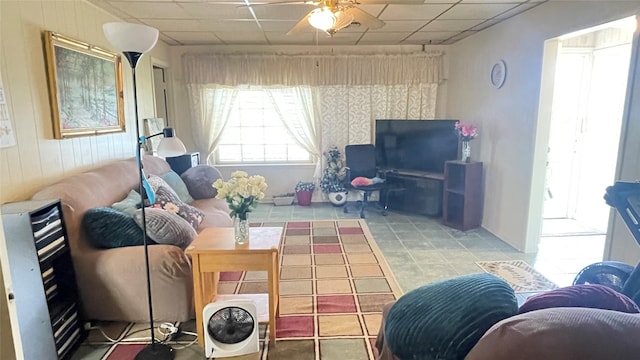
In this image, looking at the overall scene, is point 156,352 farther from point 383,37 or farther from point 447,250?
point 383,37

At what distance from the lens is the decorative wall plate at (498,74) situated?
4.04 meters

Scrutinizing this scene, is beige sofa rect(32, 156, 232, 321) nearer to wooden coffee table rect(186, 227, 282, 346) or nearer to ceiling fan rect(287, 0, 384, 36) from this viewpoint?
wooden coffee table rect(186, 227, 282, 346)

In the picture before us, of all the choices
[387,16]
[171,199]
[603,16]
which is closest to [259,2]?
[387,16]

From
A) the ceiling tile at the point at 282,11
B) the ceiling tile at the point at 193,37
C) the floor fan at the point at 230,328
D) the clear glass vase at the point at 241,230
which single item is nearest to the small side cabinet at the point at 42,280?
the floor fan at the point at 230,328

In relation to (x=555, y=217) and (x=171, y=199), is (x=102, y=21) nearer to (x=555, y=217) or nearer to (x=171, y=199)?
(x=171, y=199)

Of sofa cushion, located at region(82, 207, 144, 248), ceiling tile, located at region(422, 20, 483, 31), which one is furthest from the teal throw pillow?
ceiling tile, located at region(422, 20, 483, 31)

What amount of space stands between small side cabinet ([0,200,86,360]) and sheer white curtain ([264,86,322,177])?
3739 millimetres

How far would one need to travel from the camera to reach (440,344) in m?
1.15

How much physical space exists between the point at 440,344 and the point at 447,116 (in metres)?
4.95

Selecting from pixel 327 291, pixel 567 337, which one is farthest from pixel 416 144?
pixel 567 337

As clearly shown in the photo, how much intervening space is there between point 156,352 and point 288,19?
125 inches

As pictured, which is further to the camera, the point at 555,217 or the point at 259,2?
the point at 555,217

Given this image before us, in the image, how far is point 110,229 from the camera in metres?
2.48

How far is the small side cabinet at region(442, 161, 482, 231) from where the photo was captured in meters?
4.46
